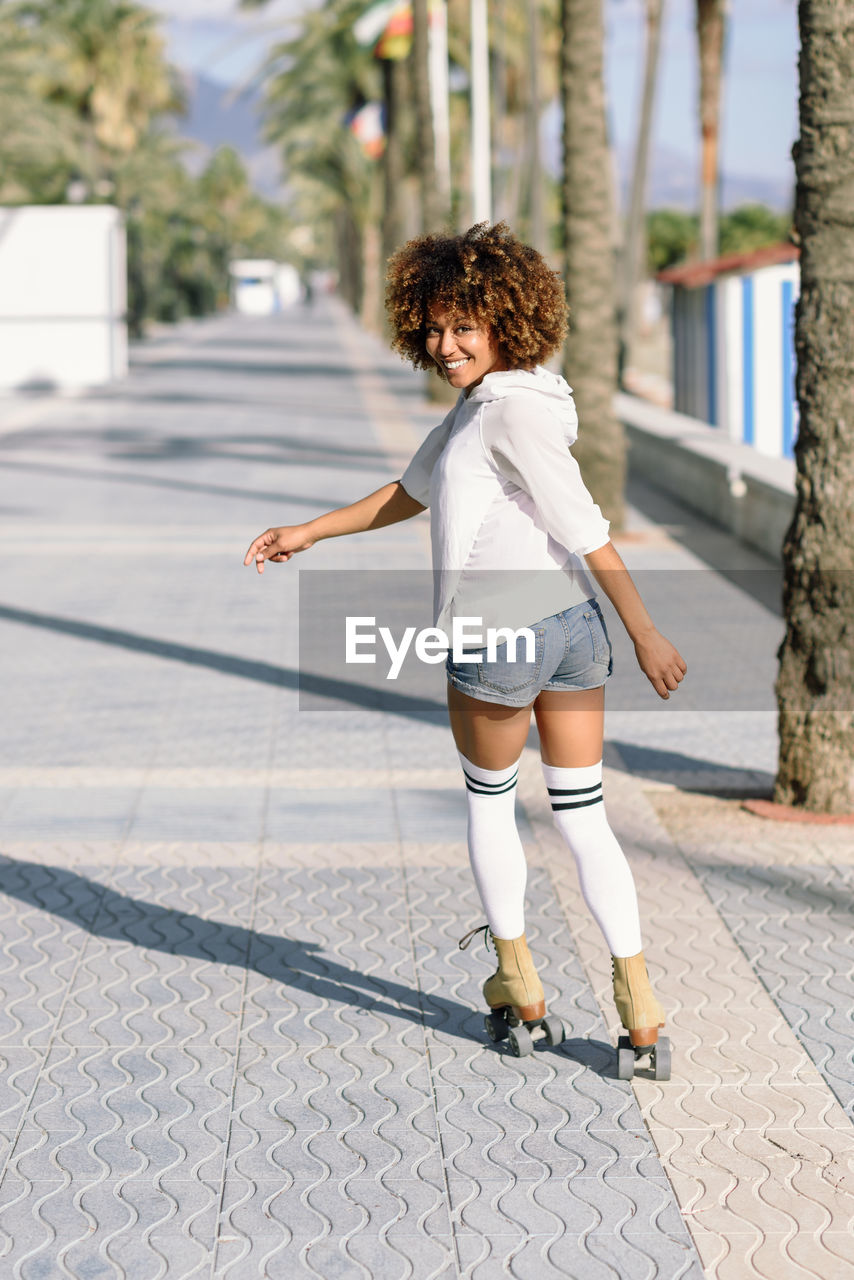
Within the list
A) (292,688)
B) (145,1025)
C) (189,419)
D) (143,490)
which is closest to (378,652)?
(292,688)

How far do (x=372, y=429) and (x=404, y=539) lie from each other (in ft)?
29.6

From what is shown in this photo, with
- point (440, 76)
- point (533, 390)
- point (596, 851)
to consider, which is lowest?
point (596, 851)

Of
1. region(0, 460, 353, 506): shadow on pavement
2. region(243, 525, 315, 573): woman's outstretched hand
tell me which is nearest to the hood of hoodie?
region(243, 525, 315, 573): woman's outstretched hand

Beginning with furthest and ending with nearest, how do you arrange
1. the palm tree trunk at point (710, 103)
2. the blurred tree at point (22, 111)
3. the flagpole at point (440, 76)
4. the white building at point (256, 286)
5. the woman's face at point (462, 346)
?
the white building at point (256, 286) < the palm tree trunk at point (710, 103) < the flagpole at point (440, 76) < the blurred tree at point (22, 111) < the woman's face at point (462, 346)

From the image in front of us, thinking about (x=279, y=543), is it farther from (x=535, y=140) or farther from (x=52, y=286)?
(x=535, y=140)

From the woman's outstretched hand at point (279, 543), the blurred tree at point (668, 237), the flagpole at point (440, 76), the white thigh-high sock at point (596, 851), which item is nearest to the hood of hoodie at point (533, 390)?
the woman's outstretched hand at point (279, 543)

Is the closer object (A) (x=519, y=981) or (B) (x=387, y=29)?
(A) (x=519, y=981)

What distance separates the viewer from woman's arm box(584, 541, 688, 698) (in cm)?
352

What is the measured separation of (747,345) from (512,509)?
1326 centimetres

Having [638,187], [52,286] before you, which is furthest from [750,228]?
[52,286]

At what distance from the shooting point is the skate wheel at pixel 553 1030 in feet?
13.1

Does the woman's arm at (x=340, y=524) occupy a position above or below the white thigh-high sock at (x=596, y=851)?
above

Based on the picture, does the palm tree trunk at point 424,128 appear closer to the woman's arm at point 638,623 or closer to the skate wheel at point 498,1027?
the skate wheel at point 498,1027

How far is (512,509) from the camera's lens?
11.8 feet
